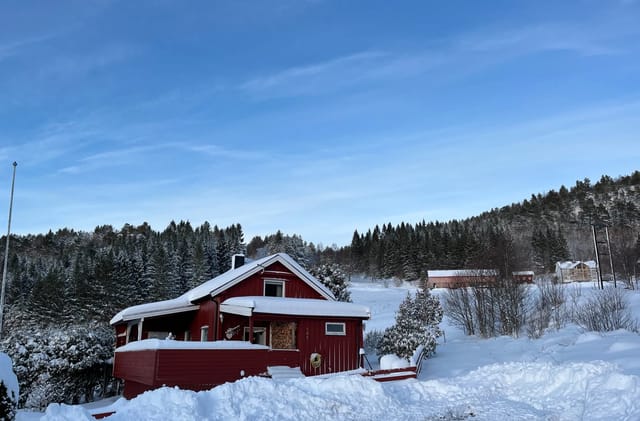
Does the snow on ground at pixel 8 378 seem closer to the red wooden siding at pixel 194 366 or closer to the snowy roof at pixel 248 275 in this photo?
the red wooden siding at pixel 194 366

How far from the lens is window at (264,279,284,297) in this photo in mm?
23234

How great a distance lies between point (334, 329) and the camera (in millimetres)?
20844

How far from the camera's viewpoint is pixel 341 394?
11586 mm

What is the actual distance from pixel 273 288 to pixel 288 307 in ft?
13.4

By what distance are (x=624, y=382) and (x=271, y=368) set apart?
11421 millimetres

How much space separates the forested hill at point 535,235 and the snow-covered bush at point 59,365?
41.6 metres

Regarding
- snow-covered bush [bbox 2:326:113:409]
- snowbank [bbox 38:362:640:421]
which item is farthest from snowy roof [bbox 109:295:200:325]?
snowbank [bbox 38:362:640:421]

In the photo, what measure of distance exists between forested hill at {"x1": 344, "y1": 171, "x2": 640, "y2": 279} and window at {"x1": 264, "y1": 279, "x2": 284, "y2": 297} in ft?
121

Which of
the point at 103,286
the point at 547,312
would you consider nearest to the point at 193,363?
the point at 547,312

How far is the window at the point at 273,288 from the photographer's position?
76.2 feet

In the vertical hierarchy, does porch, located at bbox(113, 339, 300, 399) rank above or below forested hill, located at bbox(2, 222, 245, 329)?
below

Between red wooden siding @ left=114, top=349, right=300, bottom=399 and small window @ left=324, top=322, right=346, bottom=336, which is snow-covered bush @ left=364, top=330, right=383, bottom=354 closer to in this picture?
small window @ left=324, top=322, right=346, bottom=336

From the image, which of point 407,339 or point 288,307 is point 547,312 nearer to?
point 407,339

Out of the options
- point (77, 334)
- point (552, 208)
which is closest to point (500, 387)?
point (77, 334)
